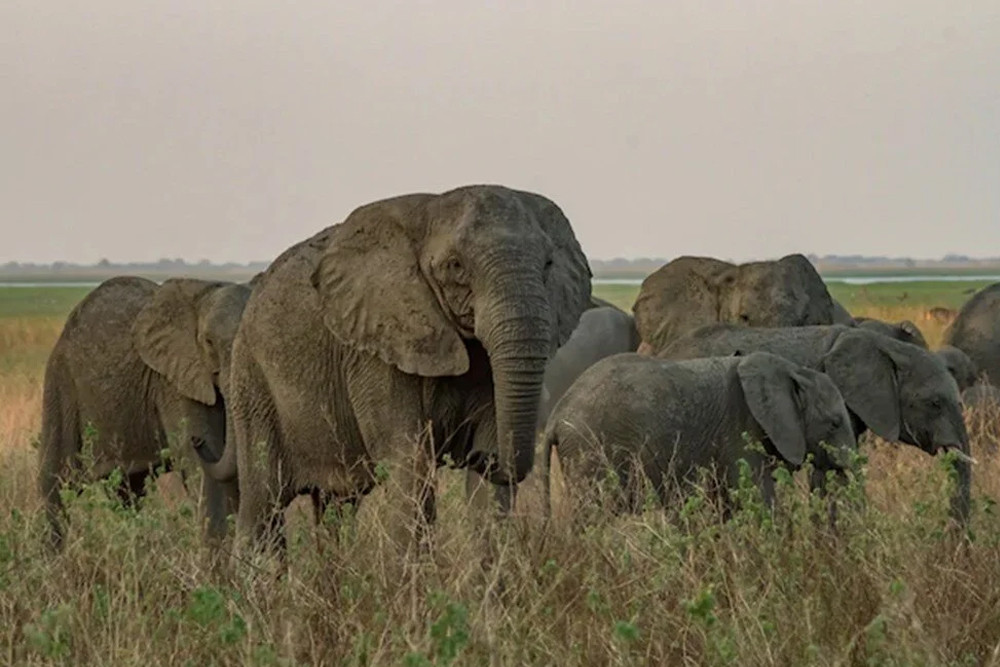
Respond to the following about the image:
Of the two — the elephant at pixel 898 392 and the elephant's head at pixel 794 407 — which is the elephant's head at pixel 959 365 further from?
the elephant's head at pixel 794 407

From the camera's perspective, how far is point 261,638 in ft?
20.7

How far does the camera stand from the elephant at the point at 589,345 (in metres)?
17.2

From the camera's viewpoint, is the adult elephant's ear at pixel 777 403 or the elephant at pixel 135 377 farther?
the elephant at pixel 135 377

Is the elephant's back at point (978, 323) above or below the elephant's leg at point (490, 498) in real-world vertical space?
below

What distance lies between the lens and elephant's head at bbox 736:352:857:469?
9742 millimetres

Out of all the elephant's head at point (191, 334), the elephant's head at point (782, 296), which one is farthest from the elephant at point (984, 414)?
the elephant's head at point (191, 334)

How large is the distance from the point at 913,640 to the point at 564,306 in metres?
2.32

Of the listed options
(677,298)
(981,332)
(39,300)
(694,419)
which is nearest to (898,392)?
(694,419)

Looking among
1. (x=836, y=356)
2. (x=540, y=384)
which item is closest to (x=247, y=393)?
(x=540, y=384)

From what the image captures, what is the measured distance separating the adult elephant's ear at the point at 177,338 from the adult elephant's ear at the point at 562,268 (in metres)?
3.57

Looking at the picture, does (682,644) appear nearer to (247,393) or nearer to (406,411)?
(406,411)

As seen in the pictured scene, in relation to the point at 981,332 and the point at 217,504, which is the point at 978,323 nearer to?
the point at 981,332

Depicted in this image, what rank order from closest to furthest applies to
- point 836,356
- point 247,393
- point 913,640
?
1. point 913,640
2. point 247,393
3. point 836,356

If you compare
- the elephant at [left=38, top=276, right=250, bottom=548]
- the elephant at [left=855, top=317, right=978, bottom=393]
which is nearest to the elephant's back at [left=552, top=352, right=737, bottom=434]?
the elephant at [left=38, top=276, right=250, bottom=548]
